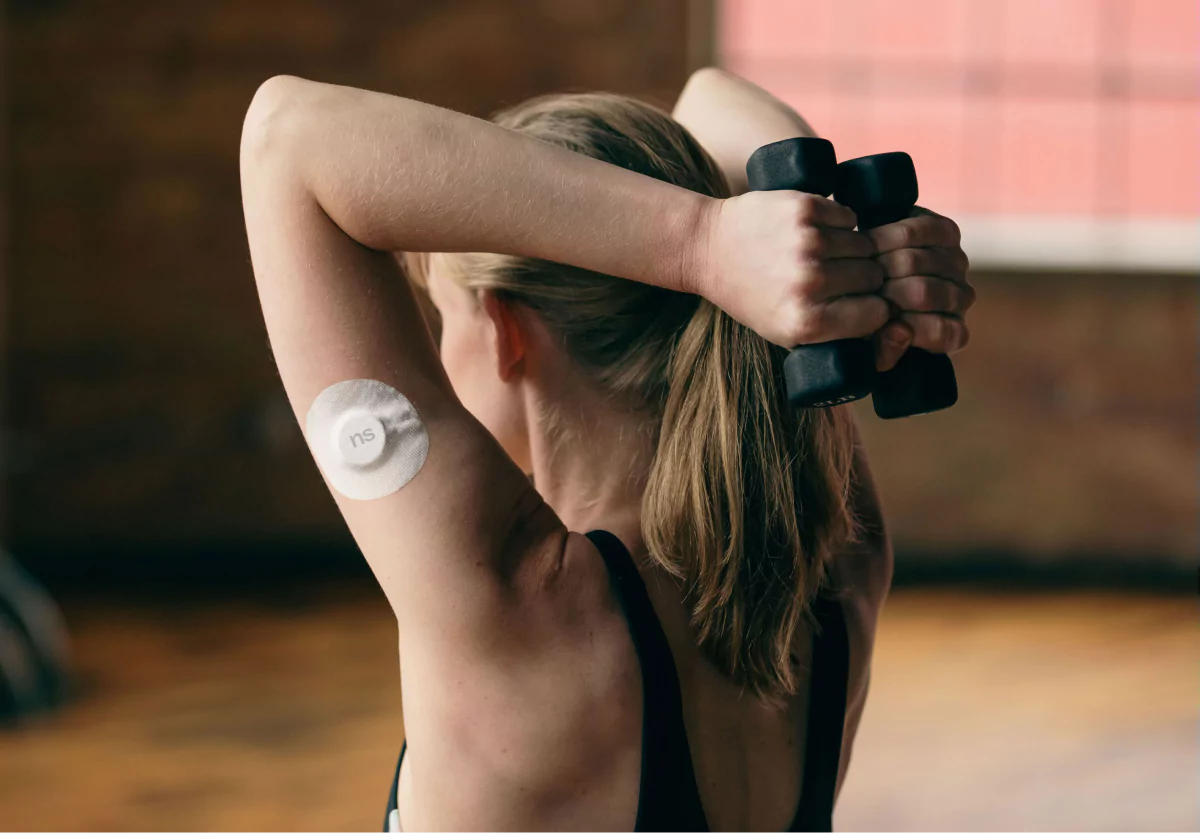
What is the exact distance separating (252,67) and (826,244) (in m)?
4.17

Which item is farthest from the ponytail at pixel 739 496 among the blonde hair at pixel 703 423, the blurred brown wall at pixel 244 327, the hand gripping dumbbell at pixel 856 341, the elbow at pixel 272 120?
the blurred brown wall at pixel 244 327

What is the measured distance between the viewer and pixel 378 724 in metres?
2.91

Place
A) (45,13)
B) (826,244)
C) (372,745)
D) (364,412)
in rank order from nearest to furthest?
(826,244) → (364,412) → (372,745) → (45,13)

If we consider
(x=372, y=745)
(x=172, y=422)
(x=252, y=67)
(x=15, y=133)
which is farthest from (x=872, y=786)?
(x=15, y=133)

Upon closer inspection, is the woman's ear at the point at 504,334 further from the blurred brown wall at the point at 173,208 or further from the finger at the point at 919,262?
the blurred brown wall at the point at 173,208

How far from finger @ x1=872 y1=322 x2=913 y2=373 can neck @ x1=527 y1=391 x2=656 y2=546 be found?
242mm

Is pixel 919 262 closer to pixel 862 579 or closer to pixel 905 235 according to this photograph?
pixel 905 235

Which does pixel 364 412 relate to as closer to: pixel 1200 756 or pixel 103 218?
pixel 1200 756

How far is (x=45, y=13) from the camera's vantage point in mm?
4160

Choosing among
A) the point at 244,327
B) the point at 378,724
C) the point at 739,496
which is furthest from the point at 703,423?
the point at 244,327

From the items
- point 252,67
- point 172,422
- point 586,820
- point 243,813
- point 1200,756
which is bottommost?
point 1200,756

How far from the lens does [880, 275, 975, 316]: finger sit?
0.50 m

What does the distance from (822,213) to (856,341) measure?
6cm

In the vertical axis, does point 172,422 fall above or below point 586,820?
below
